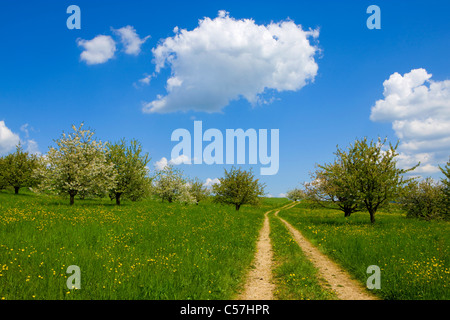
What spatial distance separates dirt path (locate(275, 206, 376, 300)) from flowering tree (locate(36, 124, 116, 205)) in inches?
1072

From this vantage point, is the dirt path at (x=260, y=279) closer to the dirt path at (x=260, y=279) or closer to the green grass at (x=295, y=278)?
the dirt path at (x=260, y=279)

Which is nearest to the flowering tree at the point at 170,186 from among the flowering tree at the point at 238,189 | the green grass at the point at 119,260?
the flowering tree at the point at 238,189

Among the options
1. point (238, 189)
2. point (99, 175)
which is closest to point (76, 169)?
point (99, 175)

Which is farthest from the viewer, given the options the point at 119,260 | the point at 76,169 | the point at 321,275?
the point at 76,169

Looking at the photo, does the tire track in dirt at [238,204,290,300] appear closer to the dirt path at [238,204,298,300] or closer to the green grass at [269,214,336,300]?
the dirt path at [238,204,298,300]

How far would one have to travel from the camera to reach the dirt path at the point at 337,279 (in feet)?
27.2

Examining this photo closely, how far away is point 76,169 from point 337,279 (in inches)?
1226

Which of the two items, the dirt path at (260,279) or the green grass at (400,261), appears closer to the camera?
the dirt path at (260,279)

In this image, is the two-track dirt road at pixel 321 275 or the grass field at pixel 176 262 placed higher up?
the grass field at pixel 176 262

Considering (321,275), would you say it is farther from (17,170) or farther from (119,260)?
(17,170)

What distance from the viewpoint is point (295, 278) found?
31.1ft

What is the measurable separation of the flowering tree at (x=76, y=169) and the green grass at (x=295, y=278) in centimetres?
2635

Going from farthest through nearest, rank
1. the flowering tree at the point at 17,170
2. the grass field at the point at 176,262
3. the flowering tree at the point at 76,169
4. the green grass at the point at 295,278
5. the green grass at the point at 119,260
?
the flowering tree at the point at 17,170 < the flowering tree at the point at 76,169 < the green grass at the point at 295,278 < the grass field at the point at 176,262 < the green grass at the point at 119,260
